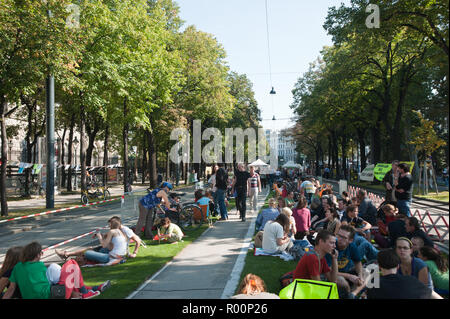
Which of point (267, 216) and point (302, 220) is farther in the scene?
point (267, 216)

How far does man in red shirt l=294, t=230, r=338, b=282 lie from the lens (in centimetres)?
468

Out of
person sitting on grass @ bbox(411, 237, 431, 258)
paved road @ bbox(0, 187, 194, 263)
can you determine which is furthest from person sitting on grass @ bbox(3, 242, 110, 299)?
person sitting on grass @ bbox(411, 237, 431, 258)

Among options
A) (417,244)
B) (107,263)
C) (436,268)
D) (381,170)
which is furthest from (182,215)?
(436,268)

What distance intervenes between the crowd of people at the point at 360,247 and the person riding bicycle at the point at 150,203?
2.58 metres

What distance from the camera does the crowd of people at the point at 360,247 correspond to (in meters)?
4.08

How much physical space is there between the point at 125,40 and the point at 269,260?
702 inches

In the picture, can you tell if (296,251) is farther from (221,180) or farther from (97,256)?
(221,180)

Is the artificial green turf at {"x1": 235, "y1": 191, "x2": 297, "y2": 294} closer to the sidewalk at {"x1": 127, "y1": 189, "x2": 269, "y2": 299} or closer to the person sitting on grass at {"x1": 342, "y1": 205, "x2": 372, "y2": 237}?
the sidewalk at {"x1": 127, "y1": 189, "x2": 269, "y2": 299}

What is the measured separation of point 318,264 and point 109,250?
4.68 meters

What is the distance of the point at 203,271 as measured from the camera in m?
6.97

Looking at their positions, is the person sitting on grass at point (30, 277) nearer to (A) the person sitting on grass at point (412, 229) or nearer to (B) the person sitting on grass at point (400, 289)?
(B) the person sitting on grass at point (400, 289)

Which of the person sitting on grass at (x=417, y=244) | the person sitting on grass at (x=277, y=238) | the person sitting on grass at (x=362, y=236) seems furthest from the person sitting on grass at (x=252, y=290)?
the person sitting on grass at (x=277, y=238)
